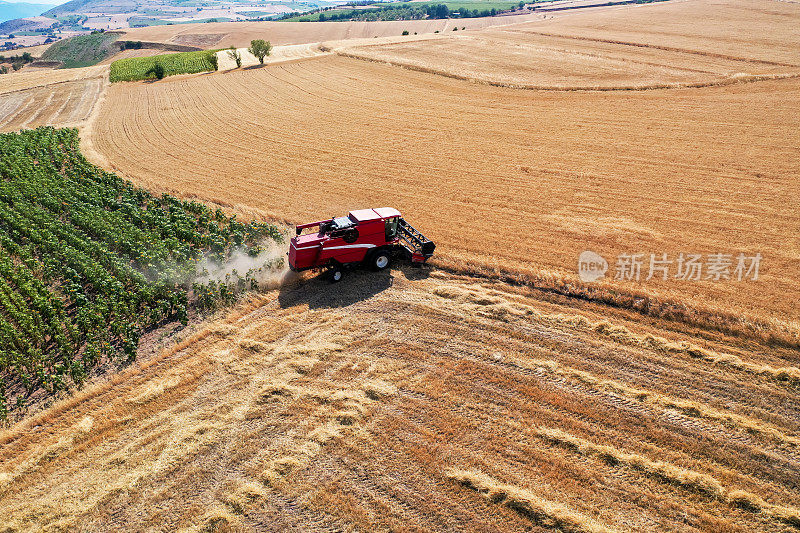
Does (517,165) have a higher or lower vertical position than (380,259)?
higher

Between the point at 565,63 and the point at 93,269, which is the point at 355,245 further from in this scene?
the point at 565,63

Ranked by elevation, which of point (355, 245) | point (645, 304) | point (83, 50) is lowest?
point (645, 304)

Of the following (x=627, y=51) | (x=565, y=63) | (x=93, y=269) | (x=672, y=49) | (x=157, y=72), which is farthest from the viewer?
(x=157, y=72)

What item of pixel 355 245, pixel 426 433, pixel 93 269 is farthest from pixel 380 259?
pixel 93 269

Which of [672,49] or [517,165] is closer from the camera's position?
[517,165]

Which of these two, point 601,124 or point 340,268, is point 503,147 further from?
point 340,268

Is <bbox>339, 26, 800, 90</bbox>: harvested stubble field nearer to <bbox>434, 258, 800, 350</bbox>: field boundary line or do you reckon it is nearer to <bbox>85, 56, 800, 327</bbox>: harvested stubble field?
<bbox>85, 56, 800, 327</bbox>: harvested stubble field
